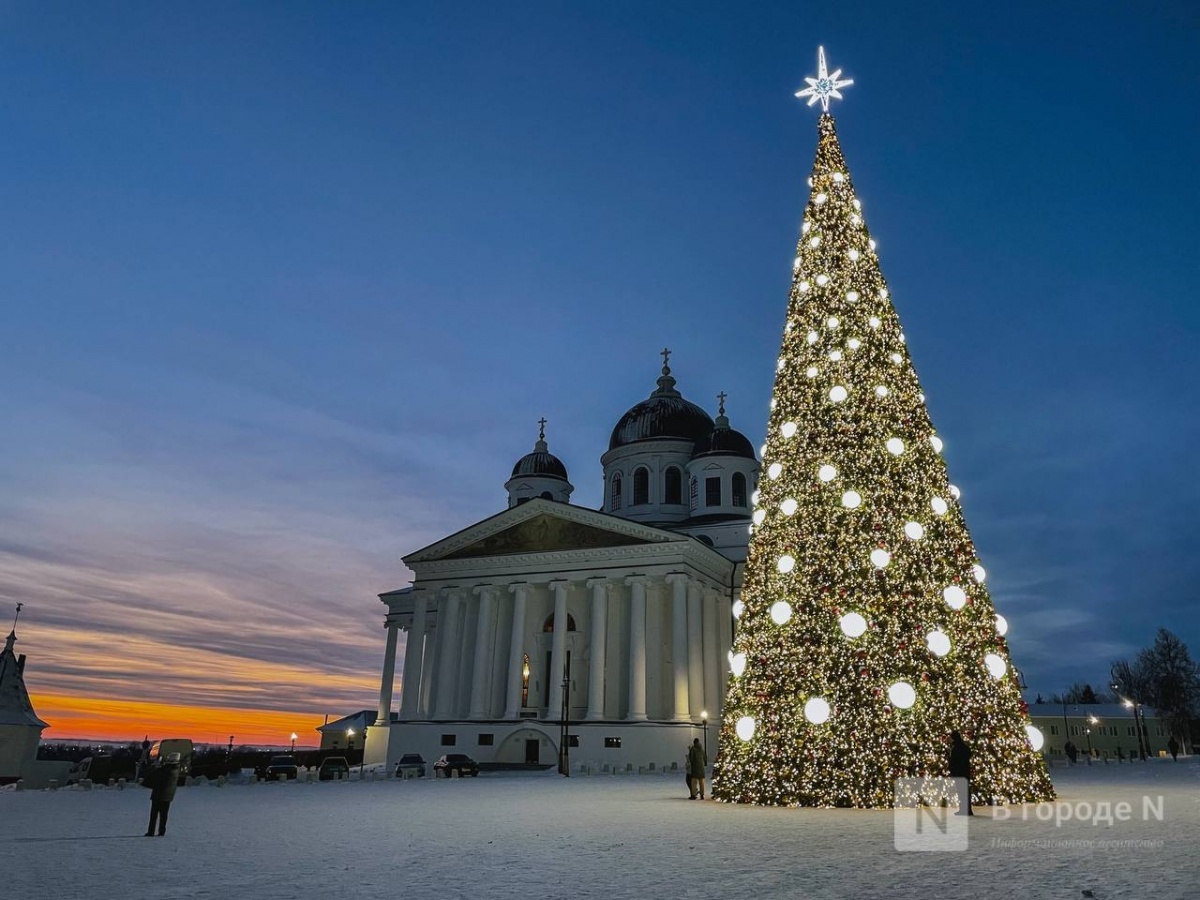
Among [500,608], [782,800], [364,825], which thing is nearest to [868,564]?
[782,800]

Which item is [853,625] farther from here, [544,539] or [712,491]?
[712,491]

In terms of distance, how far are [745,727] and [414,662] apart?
34.2 metres

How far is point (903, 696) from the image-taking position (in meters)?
12.9

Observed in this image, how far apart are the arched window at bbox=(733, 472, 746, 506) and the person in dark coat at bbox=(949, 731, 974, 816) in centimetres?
3664

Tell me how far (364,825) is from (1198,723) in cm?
8316

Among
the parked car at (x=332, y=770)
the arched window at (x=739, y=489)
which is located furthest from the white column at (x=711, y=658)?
the parked car at (x=332, y=770)

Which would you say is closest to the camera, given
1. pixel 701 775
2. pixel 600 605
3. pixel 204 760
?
pixel 701 775

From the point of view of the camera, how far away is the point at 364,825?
12.9 m

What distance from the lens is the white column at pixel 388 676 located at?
46.2 m

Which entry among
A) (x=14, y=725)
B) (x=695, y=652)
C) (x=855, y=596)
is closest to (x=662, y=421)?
(x=695, y=652)

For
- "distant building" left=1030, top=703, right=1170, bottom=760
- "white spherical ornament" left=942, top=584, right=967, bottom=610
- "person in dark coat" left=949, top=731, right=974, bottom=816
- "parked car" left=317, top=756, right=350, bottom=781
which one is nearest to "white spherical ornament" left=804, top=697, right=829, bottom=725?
"person in dark coat" left=949, top=731, right=974, bottom=816

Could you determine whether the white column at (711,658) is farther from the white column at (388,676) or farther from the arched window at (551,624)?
the white column at (388,676)

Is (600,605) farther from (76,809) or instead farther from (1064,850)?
(1064,850)

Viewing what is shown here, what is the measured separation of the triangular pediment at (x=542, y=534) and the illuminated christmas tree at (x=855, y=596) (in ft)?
79.3
